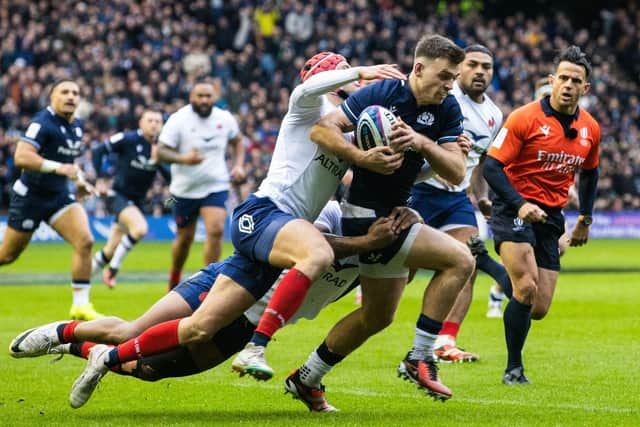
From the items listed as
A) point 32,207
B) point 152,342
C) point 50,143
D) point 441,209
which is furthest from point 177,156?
point 152,342

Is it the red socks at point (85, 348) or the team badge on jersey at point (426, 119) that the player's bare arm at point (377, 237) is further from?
the red socks at point (85, 348)

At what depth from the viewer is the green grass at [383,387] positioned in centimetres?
732

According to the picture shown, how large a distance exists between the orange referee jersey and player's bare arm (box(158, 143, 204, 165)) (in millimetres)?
5805

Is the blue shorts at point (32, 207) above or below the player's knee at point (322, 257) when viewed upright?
below

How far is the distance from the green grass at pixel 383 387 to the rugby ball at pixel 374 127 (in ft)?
5.59

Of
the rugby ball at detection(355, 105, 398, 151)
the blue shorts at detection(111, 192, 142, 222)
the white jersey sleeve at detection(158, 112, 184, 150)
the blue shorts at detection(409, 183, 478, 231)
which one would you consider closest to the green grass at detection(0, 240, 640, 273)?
the blue shorts at detection(111, 192, 142, 222)

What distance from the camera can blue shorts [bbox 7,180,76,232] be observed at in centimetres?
1305

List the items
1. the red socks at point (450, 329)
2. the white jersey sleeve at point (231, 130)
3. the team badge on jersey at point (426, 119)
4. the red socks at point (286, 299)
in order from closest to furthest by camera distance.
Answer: the red socks at point (286, 299)
the team badge on jersey at point (426, 119)
the red socks at point (450, 329)
the white jersey sleeve at point (231, 130)

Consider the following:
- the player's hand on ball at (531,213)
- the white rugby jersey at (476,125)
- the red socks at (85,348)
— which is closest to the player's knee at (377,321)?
the player's hand on ball at (531,213)

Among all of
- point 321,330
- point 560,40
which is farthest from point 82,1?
point 321,330

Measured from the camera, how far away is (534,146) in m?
9.15

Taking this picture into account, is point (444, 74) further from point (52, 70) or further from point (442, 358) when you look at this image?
point (52, 70)

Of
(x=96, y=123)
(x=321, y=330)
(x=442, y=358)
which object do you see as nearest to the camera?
(x=442, y=358)

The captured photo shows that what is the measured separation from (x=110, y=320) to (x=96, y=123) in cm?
2184
